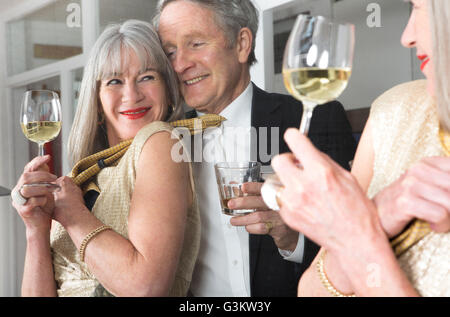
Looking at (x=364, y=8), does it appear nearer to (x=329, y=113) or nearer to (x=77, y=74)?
(x=329, y=113)

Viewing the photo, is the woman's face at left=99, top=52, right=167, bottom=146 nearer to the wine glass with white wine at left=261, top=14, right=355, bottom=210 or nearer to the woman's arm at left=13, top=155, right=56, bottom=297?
the woman's arm at left=13, top=155, right=56, bottom=297

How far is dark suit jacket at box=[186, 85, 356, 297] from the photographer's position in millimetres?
985

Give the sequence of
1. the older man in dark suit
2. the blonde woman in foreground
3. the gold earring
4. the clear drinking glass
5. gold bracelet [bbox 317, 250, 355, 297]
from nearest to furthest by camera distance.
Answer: the blonde woman in foreground < gold bracelet [bbox 317, 250, 355, 297] < the clear drinking glass < the older man in dark suit < the gold earring

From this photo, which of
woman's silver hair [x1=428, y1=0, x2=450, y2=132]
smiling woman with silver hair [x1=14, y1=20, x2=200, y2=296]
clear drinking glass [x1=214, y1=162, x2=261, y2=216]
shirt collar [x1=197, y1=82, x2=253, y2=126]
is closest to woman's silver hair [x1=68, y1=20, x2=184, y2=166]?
smiling woman with silver hair [x1=14, y1=20, x2=200, y2=296]

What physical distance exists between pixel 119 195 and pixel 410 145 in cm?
58

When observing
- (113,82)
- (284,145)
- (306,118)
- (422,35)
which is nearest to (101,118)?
(113,82)

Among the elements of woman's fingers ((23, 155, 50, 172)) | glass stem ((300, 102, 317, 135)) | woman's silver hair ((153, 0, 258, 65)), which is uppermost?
woman's silver hair ((153, 0, 258, 65))

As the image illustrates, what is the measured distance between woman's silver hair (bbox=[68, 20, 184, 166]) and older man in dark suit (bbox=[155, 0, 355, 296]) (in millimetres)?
28

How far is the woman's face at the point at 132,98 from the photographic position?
1.05 m

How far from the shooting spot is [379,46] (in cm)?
98

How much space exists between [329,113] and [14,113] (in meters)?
0.77

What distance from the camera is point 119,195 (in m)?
1.00

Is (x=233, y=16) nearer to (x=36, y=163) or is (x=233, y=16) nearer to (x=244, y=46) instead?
(x=244, y=46)

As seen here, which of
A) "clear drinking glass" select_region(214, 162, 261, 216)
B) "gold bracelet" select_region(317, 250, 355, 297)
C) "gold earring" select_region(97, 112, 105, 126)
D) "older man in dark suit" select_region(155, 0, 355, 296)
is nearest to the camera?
"gold bracelet" select_region(317, 250, 355, 297)
